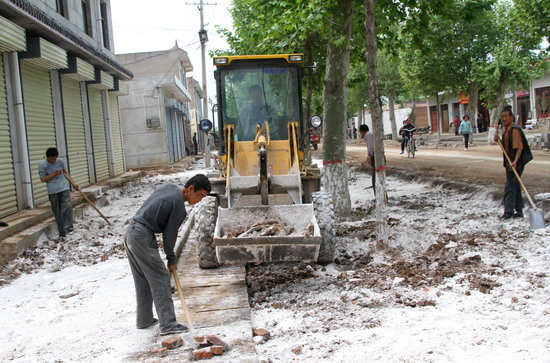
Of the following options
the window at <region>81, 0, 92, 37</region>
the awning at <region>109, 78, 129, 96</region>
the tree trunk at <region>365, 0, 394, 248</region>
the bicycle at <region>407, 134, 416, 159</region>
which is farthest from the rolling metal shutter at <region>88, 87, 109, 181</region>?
the bicycle at <region>407, 134, 416, 159</region>

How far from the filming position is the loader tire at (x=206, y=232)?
734 centimetres

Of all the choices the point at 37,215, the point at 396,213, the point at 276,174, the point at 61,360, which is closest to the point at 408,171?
the point at 396,213

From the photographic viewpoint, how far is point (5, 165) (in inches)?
428

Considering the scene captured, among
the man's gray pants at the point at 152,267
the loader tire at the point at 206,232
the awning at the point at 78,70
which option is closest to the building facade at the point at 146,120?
the awning at the point at 78,70

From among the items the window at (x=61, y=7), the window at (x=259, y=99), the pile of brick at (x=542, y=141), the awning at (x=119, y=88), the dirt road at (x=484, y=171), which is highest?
the window at (x=61, y=7)

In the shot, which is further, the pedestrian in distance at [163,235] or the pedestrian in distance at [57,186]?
the pedestrian in distance at [57,186]

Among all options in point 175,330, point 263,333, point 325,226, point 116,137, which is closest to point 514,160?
point 325,226

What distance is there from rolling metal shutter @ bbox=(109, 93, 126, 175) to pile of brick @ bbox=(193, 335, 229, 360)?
17.4 m

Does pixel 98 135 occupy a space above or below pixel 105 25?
below

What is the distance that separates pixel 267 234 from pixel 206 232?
103 cm

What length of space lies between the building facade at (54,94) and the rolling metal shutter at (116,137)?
0.18 feet

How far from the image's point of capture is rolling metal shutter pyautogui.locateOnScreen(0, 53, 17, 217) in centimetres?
1072

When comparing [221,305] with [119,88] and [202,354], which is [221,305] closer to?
[202,354]

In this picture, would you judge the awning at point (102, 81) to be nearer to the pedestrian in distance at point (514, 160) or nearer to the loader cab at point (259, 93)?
the loader cab at point (259, 93)
